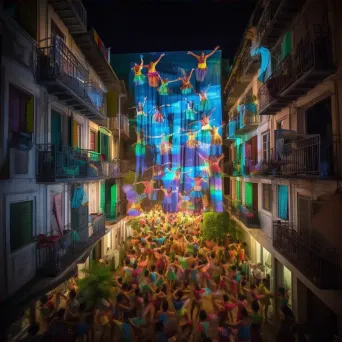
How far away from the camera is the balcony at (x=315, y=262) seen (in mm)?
5768

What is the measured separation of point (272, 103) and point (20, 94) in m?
7.58

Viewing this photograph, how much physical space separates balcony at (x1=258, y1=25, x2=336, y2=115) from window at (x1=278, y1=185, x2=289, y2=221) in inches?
117

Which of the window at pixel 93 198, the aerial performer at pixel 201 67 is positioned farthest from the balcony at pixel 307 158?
the aerial performer at pixel 201 67

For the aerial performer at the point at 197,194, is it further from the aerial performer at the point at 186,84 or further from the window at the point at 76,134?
the window at the point at 76,134

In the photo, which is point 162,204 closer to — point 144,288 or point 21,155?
point 144,288

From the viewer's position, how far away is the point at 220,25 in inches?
372

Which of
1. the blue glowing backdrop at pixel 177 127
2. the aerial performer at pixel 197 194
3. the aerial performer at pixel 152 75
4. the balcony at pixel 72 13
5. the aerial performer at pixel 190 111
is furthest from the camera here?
the aerial performer at pixel 190 111

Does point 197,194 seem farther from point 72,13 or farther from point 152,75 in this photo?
point 72,13

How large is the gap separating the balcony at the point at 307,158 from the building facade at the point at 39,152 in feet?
21.3

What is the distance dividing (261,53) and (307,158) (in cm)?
562

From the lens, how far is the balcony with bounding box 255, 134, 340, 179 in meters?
5.95

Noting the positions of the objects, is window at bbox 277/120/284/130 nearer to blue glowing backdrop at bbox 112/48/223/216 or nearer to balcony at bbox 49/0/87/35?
balcony at bbox 49/0/87/35

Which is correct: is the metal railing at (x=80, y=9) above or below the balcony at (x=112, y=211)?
above

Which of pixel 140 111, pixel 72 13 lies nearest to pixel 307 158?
pixel 72 13
